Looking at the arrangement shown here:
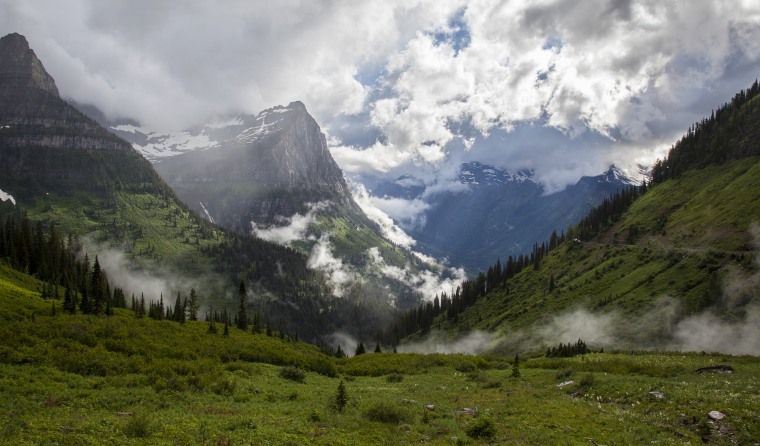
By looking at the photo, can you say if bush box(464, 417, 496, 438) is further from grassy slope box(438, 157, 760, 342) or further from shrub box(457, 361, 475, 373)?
grassy slope box(438, 157, 760, 342)

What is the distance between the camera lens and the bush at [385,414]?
1155 inches

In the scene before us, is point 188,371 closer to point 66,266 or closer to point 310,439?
point 310,439

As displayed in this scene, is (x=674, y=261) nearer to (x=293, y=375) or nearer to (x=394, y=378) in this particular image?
(x=394, y=378)

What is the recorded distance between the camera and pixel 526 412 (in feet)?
106

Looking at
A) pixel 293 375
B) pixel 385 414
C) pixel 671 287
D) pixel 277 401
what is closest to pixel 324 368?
pixel 293 375

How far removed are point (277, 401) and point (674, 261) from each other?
485 ft

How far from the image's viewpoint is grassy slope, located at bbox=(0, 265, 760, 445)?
22984 mm

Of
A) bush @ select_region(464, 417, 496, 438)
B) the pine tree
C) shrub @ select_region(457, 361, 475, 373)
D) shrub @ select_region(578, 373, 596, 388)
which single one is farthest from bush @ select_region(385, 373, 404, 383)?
bush @ select_region(464, 417, 496, 438)

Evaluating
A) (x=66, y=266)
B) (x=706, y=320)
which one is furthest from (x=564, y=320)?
(x=66, y=266)

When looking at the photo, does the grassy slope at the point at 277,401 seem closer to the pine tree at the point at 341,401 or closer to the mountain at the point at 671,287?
the pine tree at the point at 341,401

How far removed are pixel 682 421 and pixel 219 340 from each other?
58.8 meters

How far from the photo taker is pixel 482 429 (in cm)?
2695

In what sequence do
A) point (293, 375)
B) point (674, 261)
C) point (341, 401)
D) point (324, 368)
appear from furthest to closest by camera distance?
point (674, 261), point (324, 368), point (293, 375), point (341, 401)

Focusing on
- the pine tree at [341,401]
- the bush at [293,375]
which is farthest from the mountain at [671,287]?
the pine tree at [341,401]
